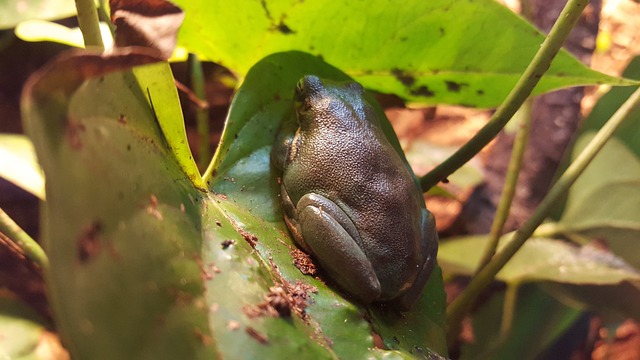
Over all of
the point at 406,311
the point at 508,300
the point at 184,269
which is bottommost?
the point at 508,300

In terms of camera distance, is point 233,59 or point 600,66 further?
point 600,66

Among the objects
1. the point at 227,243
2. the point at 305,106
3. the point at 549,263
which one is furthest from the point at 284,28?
the point at 549,263

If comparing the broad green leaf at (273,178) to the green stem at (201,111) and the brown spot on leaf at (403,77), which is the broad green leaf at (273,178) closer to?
the brown spot on leaf at (403,77)

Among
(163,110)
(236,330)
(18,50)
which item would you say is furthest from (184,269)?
(18,50)

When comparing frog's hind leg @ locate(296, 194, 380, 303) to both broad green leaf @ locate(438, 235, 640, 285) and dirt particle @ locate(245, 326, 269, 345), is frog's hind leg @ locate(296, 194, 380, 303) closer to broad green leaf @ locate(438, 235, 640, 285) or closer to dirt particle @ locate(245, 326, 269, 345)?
dirt particle @ locate(245, 326, 269, 345)

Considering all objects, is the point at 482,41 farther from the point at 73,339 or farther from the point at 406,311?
the point at 73,339
